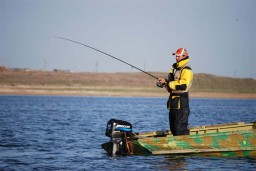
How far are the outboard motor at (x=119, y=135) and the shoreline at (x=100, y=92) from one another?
355 ft

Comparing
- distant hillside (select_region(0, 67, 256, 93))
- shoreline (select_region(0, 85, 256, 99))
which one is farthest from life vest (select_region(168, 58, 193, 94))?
distant hillside (select_region(0, 67, 256, 93))

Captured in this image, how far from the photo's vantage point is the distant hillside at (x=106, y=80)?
13544 centimetres

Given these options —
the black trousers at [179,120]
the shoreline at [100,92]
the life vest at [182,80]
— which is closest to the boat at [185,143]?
the black trousers at [179,120]

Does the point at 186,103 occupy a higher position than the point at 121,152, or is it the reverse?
the point at 186,103

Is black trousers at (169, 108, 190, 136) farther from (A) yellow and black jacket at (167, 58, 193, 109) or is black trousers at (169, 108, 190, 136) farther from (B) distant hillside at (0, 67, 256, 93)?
(B) distant hillside at (0, 67, 256, 93)

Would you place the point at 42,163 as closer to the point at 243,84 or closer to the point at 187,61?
the point at 187,61

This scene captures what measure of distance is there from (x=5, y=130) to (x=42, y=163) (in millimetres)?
9790

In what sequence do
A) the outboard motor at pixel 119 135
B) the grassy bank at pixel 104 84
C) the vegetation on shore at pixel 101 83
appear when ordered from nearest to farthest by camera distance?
the outboard motor at pixel 119 135 < the grassy bank at pixel 104 84 < the vegetation on shore at pixel 101 83

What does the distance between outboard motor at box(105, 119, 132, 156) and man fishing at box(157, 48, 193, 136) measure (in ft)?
4.19

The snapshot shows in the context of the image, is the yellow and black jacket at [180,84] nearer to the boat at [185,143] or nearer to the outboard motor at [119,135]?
the boat at [185,143]

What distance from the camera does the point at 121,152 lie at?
14914 millimetres

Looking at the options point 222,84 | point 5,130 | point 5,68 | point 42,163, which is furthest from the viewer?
point 222,84

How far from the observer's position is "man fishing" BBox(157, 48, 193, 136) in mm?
14078

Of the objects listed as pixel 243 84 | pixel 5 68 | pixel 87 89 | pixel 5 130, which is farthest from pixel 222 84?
pixel 5 130
